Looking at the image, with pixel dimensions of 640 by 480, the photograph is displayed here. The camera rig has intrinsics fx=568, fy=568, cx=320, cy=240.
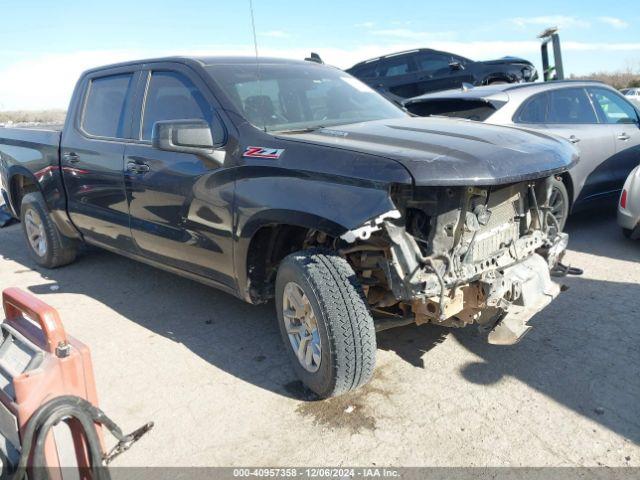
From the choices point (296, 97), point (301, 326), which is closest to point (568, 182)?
point (296, 97)

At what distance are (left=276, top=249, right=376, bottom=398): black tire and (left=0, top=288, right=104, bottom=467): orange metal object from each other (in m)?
1.15

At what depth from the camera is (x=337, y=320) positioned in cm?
286

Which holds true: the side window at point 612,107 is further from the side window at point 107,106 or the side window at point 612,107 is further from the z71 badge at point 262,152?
the side window at point 107,106

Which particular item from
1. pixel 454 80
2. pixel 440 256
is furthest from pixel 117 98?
pixel 454 80

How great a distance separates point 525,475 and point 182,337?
2454mm

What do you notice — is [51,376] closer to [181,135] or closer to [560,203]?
[181,135]

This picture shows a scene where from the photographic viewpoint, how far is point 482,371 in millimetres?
3348

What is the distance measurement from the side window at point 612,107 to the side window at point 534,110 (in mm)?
762

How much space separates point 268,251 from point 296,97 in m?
1.11

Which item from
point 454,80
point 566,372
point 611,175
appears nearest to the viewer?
point 566,372

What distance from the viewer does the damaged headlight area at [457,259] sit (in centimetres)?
275

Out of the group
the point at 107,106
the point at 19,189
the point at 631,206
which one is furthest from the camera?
the point at 19,189

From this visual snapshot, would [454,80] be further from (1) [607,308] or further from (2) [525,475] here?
(2) [525,475]

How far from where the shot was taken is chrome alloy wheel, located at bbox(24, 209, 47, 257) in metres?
5.66
